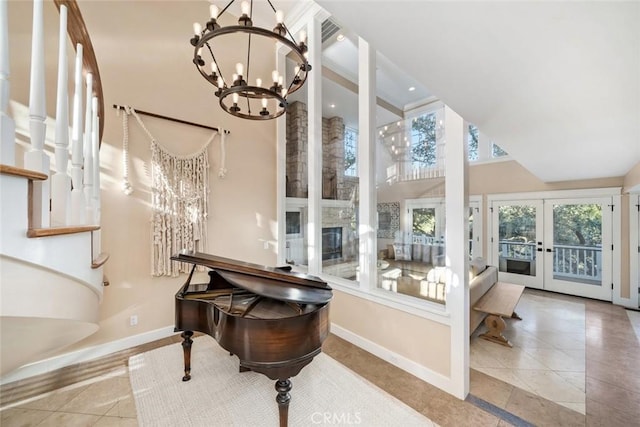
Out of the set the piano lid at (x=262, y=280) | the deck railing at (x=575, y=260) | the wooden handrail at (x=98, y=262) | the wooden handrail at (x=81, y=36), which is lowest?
the deck railing at (x=575, y=260)

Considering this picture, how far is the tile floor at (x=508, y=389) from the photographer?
1840mm

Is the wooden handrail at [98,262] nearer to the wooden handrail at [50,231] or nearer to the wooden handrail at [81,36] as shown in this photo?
the wooden handrail at [50,231]

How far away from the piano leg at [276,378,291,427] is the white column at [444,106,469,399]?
1.47m

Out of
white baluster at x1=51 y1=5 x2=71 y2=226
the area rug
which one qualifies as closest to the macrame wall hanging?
the area rug

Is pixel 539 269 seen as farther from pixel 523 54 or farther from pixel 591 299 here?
pixel 523 54

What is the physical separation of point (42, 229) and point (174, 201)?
7.54 ft

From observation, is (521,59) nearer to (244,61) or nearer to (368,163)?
(368,163)

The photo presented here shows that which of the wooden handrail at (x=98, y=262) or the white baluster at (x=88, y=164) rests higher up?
the white baluster at (x=88, y=164)

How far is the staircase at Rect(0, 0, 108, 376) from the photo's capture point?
909 mm

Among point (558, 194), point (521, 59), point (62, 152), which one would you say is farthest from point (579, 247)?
point (62, 152)

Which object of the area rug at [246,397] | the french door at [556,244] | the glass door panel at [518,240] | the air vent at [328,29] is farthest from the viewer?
the glass door panel at [518,240]

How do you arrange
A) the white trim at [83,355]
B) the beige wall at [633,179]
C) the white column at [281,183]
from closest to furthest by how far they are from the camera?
the white trim at [83,355]
the beige wall at [633,179]
the white column at [281,183]

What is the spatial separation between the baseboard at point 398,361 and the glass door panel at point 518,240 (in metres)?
4.43

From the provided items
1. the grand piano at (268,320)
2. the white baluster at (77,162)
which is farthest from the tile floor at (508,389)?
the white baluster at (77,162)
